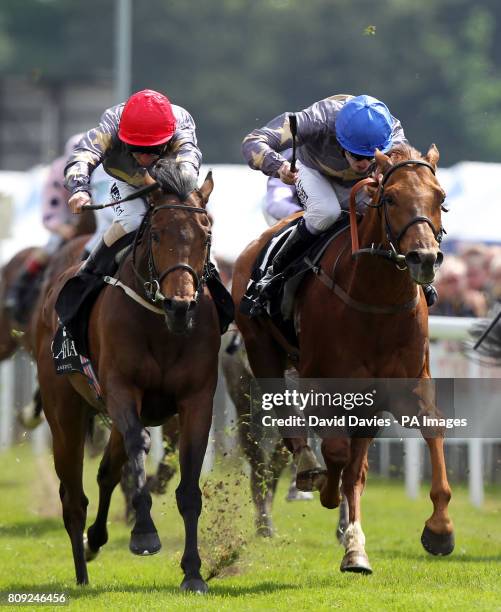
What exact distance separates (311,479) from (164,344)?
1.05 m

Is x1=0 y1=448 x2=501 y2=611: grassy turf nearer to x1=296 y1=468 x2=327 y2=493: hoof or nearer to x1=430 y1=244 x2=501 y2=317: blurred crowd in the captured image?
x1=296 y1=468 x2=327 y2=493: hoof

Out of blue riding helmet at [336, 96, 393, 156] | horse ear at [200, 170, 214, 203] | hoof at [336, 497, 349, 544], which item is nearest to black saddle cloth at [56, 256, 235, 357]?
horse ear at [200, 170, 214, 203]

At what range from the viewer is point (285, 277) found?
25.3 ft

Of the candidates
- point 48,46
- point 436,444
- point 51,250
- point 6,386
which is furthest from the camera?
point 48,46

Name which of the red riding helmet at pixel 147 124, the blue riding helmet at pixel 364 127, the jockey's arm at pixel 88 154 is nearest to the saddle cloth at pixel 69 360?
the jockey's arm at pixel 88 154

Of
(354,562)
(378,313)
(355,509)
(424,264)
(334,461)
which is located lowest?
(354,562)

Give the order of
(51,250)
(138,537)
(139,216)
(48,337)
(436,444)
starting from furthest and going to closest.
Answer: (51,250)
(48,337)
(139,216)
(436,444)
(138,537)

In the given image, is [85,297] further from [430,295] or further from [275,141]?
[430,295]

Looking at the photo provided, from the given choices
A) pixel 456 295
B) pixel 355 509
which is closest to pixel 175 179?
pixel 355 509

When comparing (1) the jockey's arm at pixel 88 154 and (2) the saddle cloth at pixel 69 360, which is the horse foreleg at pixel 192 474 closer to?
(2) the saddle cloth at pixel 69 360

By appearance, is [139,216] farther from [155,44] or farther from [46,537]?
[155,44]

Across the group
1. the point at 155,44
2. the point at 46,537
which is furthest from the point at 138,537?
the point at 155,44

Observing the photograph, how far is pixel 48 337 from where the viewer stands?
27.4ft

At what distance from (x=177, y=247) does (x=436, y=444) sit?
1.59 metres
